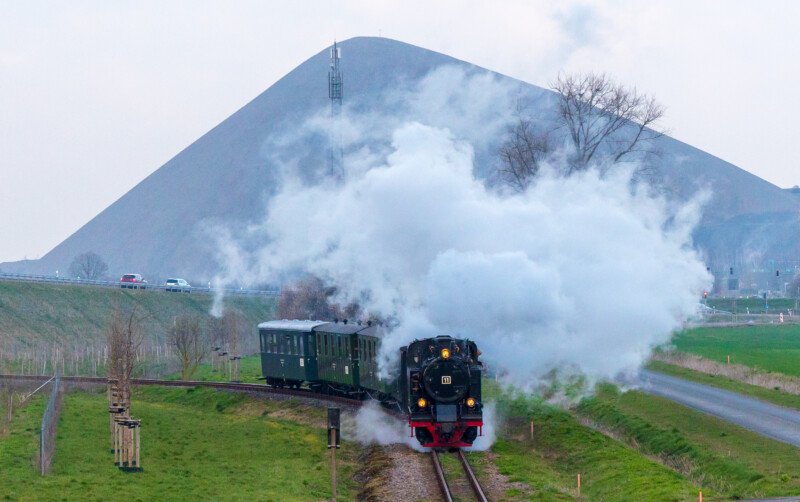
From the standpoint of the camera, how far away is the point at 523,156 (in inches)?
2975

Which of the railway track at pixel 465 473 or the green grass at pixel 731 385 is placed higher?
the green grass at pixel 731 385

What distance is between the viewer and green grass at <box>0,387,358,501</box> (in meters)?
33.2

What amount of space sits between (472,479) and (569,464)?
7.00 meters

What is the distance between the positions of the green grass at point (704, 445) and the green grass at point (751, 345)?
13.5 m

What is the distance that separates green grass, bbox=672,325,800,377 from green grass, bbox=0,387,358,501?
2853cm

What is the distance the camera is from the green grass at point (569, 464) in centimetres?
3080

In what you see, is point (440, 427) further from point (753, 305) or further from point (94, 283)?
point (753, 305)

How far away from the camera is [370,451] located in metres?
40.8

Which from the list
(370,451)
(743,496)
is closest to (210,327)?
(370,451)

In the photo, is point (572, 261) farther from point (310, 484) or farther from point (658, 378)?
point (658, 378)

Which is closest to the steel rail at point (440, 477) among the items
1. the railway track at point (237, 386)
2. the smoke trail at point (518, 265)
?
A: the smoke trail at point (518, 265)

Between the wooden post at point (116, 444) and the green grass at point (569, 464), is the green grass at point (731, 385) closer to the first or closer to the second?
the green grass at point (569, 464)

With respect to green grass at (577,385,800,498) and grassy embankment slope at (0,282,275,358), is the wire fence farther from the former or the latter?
grassy embankment slope at (0,282,275,358)

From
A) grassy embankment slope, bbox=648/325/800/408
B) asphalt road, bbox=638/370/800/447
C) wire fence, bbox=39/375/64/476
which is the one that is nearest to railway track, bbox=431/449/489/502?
asphalt road, bbox=638/370/800/447
